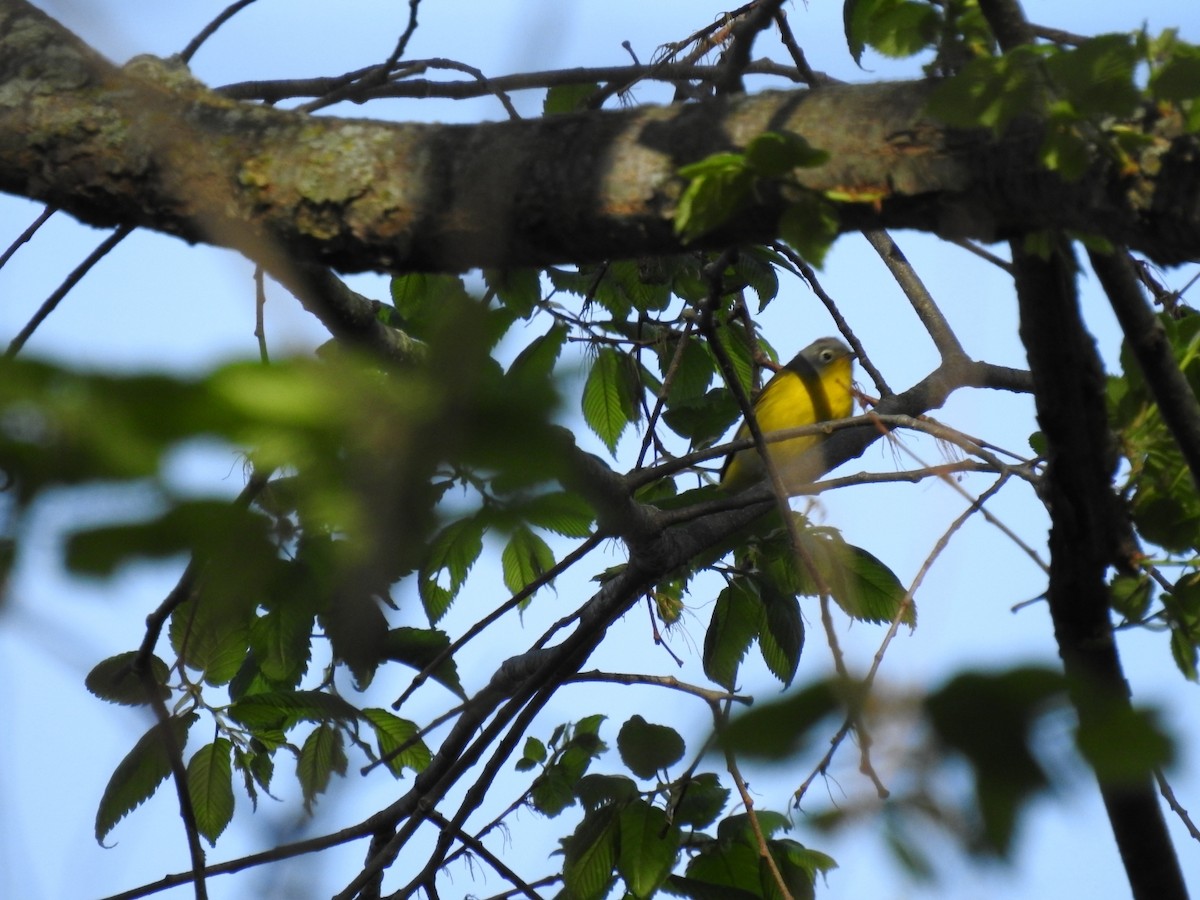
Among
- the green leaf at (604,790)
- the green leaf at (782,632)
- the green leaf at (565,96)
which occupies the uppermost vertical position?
the green leaf at (565,96)

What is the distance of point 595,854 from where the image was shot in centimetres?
303

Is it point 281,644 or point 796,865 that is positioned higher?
point 281,644

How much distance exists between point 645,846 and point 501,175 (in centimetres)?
187

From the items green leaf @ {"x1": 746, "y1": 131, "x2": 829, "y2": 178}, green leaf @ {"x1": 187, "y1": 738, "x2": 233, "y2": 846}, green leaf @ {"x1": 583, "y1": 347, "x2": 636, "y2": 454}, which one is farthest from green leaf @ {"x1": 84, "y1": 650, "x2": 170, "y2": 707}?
green leaf @ {"x1": 746, "y1": 131, "x2": 829, "y2": 178}

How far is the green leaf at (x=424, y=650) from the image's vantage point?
8.13ft

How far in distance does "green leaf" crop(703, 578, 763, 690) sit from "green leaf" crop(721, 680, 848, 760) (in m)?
2.69

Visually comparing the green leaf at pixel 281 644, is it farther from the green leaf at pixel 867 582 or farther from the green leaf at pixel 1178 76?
the green leaf at pixel 1178 76

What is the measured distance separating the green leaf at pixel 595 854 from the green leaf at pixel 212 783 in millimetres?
875

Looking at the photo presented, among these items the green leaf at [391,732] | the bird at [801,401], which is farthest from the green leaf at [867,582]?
the bird at [801,401]

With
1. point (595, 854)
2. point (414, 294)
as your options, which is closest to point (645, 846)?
point (595, 854)

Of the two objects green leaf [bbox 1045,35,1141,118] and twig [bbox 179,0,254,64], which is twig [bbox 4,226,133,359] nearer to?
twig [bbox 179,0,254,64]

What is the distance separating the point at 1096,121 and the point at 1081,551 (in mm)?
653

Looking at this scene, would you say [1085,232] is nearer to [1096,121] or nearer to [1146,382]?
[1096,121]

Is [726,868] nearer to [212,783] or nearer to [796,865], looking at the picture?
[796,865]
